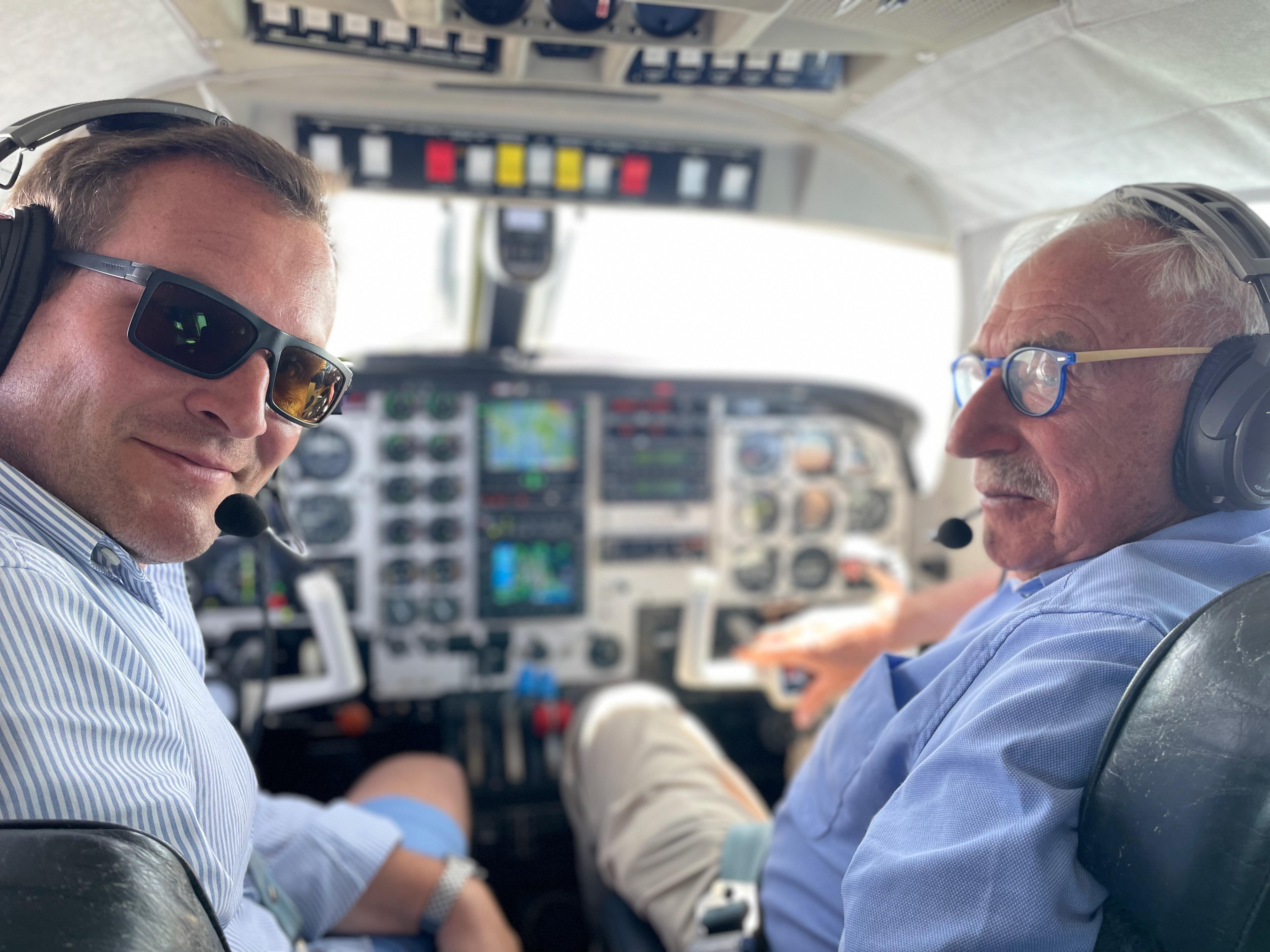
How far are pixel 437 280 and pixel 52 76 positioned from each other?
1.71m

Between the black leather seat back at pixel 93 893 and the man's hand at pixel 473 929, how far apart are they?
107 centimetres

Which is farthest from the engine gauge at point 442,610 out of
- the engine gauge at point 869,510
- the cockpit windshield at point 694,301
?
Result: the engine gauge at point 869,510

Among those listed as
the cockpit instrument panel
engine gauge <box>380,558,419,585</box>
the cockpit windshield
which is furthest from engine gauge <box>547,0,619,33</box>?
engine gauge <box>380,558,419,585</box>

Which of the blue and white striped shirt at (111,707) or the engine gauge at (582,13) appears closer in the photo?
the blue and white striped shirt at (111,707)

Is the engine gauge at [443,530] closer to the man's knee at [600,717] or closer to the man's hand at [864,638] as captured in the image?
the man's knee at [600,717]

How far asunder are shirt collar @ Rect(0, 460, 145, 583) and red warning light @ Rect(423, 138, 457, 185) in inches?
50.8

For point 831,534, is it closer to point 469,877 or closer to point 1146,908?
point 469,877

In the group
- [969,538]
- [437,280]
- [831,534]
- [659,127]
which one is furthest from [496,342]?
[969,538]

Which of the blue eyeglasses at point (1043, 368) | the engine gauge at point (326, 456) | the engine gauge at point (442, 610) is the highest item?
the blue eyeglasses at point (1043, 368)

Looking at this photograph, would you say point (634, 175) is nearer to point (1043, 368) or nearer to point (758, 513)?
point (1043, 368)

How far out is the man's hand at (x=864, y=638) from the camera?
1.93m

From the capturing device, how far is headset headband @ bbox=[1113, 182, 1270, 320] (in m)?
0.97

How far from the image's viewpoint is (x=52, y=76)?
3.97 ft

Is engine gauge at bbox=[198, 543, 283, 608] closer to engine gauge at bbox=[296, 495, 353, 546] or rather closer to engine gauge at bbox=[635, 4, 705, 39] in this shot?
engine gauge at bbox=[296, 495, 353, 546]
